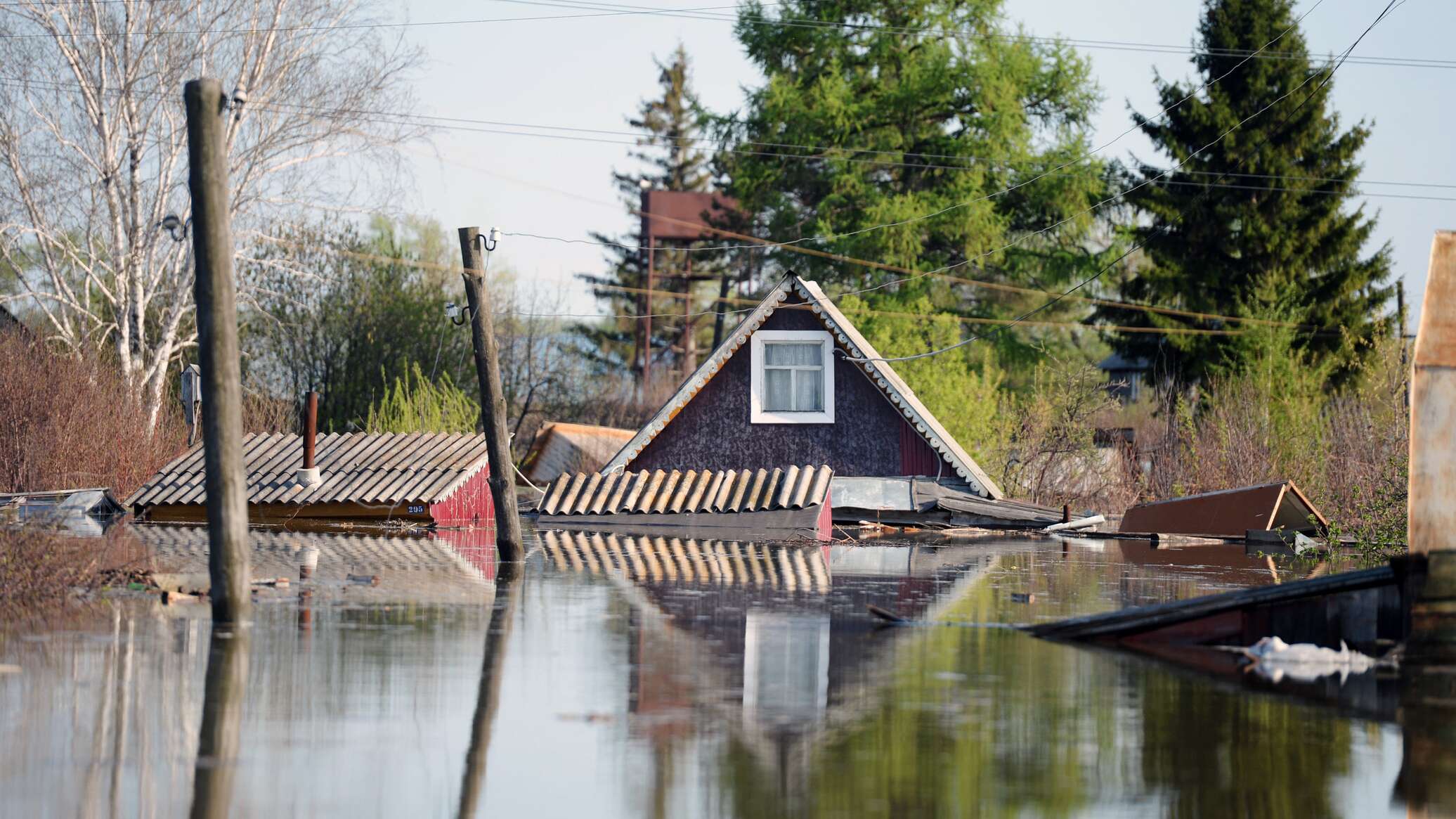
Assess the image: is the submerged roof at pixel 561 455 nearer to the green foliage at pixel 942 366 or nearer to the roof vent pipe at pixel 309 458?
the green foliage at pixel 942 366

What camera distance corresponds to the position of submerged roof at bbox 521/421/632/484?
42.1m

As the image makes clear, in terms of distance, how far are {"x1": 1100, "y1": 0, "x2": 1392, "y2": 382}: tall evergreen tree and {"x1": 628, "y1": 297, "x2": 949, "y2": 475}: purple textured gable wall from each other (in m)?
17.0

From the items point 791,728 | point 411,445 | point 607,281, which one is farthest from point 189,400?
point 607,281

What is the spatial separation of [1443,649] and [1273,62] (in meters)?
38.1

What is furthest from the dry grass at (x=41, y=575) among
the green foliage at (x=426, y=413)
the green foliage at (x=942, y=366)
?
the green foliage at (x=942, y=366)

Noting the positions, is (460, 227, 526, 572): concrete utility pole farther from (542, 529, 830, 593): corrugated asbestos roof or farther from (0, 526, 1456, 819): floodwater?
(0, 526, 1456, 819): floodwater

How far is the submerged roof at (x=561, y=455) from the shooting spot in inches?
1656

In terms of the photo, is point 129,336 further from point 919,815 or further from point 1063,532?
point 919,815

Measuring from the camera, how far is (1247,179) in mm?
46906

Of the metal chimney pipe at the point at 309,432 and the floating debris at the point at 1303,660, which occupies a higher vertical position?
the metal chimney pipe at the point at 309,432

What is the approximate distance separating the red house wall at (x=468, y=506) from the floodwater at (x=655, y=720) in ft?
46.5

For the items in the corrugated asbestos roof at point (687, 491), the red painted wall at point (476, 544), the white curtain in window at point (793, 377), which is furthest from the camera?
the white curtain in window at point (793, 377)

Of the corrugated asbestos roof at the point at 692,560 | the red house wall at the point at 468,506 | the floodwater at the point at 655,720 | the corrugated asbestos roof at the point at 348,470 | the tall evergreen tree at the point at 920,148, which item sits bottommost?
the floodwater at the point at 655,720

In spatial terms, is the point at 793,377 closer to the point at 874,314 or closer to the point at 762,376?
the point at 762,376
